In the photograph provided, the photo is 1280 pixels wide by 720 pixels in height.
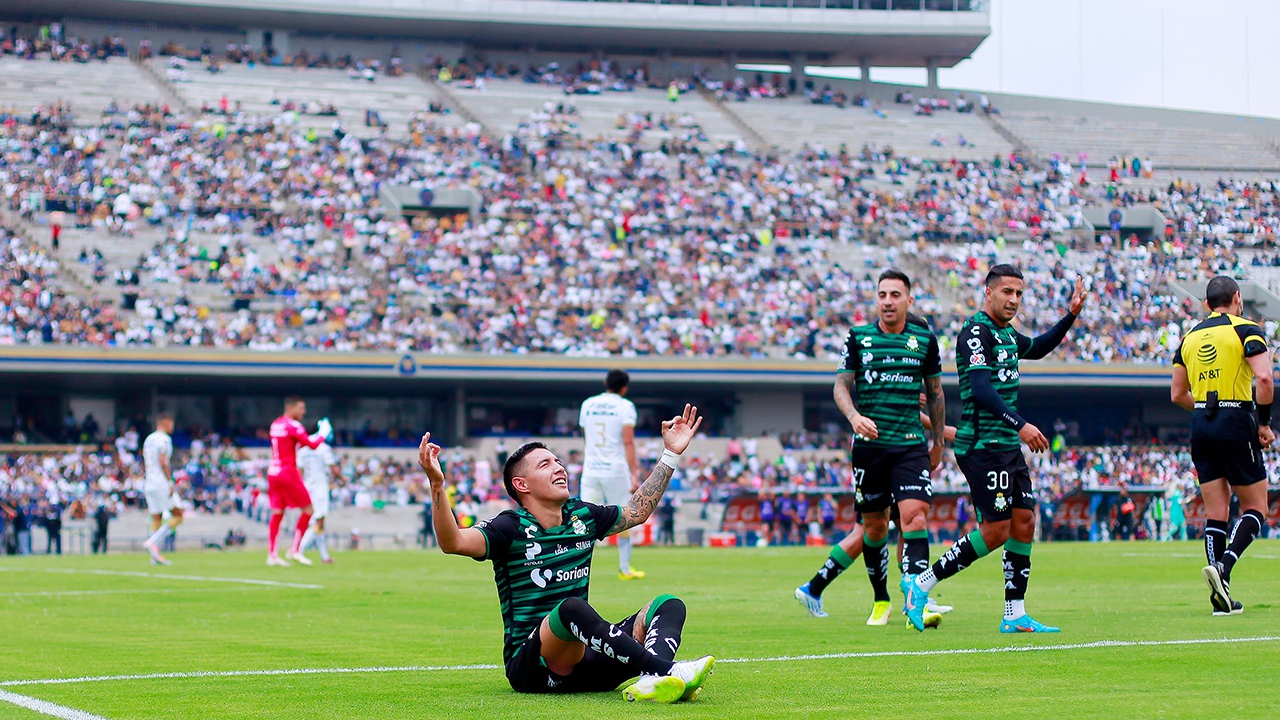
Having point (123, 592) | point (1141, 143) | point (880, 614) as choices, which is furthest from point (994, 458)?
point (1141, 143)

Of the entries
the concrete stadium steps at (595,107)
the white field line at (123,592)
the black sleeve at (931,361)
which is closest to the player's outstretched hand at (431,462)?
the black sleeve at (931,361)

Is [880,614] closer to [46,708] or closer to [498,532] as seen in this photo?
[498,532]

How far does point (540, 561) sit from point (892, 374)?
4.33m

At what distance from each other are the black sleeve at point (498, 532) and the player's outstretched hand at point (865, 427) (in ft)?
12.6

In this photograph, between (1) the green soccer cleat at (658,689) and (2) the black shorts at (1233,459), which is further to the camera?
(2) the black shorts at (1233,459)

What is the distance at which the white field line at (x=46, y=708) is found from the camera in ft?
21.1

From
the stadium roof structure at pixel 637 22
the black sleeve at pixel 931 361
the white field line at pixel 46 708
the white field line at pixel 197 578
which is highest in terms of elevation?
the stadium roof structure at pixel 637 22

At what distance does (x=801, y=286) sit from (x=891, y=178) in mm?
11100

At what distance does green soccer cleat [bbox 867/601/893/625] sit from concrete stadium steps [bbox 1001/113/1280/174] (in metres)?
54.0

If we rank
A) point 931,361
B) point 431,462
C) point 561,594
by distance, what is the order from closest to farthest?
1. point 431,462
2. point 561,594
3. point 931,361

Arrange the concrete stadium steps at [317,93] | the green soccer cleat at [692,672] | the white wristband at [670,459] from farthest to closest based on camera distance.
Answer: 1. the concrete stadium steps at [317,93]
2. the white wristband at [670,459]
3. the green soccer cleat at [692,672]

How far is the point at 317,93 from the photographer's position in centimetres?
5909

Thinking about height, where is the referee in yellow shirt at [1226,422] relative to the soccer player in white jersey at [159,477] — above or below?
above

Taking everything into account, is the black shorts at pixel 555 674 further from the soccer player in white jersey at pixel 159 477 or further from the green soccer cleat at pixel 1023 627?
the soccer player in white jersey at pixel 159 477
